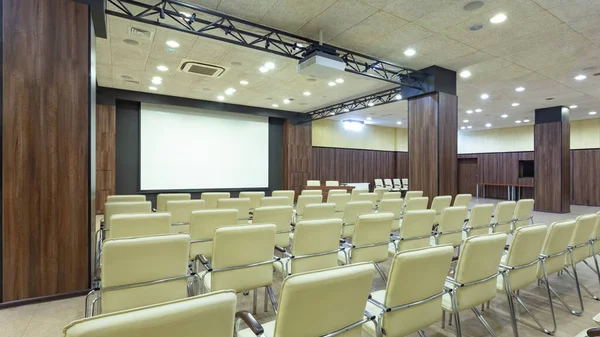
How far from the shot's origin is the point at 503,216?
472 centimetres

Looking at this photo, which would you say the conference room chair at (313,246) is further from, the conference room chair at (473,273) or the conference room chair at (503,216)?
the conference room chair at (503,216)

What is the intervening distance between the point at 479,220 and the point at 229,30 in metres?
4.83

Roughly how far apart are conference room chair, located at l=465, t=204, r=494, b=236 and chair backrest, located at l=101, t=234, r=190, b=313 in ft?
12.3

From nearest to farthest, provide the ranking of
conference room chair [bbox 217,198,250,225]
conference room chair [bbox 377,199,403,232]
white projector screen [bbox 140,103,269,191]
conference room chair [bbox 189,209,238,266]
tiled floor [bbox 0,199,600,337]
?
tiled floor [bbox 0,199,600,337] < conference room chair [bbox 189,209,238,266] < conference room chair [bbox 217,198,250,225] < conference room chair [bbox 377,199,403,232] < white projector screen [bbox 140,103,269,191]

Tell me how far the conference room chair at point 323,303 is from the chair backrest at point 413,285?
271 millimetres

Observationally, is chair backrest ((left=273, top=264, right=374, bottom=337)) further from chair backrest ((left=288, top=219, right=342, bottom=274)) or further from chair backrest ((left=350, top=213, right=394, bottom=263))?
chair backrest ((left=350, top=213, right=394, bottom=263))

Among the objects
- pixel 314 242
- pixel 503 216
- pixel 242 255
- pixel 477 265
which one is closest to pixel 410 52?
pixel 503 216

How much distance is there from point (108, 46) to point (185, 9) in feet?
7.49

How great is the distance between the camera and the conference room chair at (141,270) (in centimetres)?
199

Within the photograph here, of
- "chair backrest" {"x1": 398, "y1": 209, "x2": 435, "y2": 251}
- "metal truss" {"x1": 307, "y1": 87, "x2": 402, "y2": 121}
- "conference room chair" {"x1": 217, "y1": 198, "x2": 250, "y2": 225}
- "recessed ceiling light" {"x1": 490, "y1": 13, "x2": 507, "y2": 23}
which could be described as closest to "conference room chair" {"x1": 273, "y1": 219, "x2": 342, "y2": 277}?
"chair backrest" {"x1": 398, "y1": 209, "x2": 435, "y2": 251}

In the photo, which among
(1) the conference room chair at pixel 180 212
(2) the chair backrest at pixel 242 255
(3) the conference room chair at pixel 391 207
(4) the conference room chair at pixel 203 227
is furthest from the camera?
(3) the conference room chair at pixel 391 207

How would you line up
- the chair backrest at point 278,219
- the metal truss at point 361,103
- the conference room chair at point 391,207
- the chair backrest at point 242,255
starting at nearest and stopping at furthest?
the chair backrest at point 242,255 → the chair backrest at point 278,219 → the conference room chair at point 391,207 → the metal truss at point 361,103

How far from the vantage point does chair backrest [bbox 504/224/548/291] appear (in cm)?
253

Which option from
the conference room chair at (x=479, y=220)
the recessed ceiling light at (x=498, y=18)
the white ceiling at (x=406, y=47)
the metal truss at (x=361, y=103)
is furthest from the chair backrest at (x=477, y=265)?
the metal truss at (x=361, y=103)
